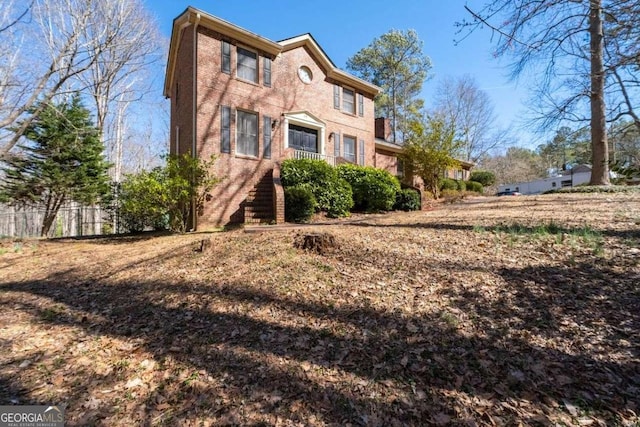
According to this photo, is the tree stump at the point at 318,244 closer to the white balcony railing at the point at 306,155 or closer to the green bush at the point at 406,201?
the white balcony railing at the point at 306,155

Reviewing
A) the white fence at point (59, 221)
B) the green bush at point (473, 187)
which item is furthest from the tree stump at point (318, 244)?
the green bush at point (473, 187)

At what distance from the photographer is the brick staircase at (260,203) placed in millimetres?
10562

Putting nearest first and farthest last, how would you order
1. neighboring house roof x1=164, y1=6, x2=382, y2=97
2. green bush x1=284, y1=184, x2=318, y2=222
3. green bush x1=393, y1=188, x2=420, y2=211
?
green bush x1=284, y1=184, x2=318, y2=222, neighboring house roof x1=164, y1=6, x2=382, y2=97, green bush x1=393, y1=188, x2=420, y2=211

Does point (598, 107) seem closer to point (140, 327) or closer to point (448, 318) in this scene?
point (448, 318)

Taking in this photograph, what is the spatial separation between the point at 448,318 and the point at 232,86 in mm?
10778

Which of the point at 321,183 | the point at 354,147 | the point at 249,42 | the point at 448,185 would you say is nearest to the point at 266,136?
the point at 321,183

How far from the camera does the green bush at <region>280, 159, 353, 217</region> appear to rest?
35.2 feet

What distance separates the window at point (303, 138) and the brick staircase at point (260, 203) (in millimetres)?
2313

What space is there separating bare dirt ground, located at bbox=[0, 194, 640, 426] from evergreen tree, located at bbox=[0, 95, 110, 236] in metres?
8.46

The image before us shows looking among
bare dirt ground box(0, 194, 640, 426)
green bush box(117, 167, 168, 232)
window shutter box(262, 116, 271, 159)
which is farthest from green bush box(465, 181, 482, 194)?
green bush box(117, 167, 168, 232)

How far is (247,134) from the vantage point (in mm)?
11531

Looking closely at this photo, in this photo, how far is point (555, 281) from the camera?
3.44 m

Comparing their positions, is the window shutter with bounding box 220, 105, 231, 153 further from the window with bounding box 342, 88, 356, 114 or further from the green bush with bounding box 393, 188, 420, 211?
the green bush with bounding box 393, 188, 420, 211

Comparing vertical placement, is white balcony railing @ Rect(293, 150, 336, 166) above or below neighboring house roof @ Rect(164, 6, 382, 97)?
below
